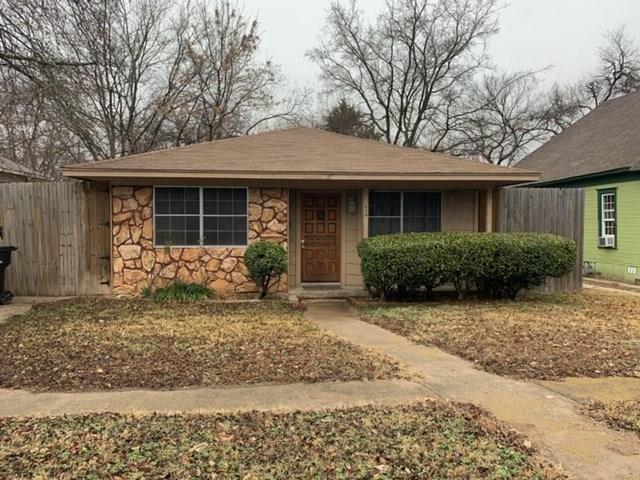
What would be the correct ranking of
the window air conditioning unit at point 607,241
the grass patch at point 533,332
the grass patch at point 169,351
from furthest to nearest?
the window air conditioning unit at point 607,241
the grass patch at point 533,332
the grass patch at point 169,351

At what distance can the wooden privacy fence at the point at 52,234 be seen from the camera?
9375 millimetres

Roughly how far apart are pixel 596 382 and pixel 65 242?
29.1 feet

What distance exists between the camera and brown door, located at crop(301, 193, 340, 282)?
10.7 metres

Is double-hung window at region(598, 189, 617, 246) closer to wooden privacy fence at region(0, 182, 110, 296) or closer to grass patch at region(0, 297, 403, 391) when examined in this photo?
grass patch at region(0, 297, 403, 391)

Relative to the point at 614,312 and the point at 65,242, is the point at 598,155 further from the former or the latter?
the point at 65,242

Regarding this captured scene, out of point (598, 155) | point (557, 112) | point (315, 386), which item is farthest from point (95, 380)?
point (557, 112)

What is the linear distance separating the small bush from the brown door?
2.22 meters

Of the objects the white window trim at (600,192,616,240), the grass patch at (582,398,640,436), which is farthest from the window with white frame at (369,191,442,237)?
the grass patch at (582,398,640,436)

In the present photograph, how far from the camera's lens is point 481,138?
2939 cm

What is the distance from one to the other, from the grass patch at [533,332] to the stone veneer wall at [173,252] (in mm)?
2689

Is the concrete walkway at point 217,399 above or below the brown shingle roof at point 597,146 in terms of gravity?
below

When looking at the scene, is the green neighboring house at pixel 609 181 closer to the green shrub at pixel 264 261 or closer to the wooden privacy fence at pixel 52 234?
the green shrub at pixel 264 261

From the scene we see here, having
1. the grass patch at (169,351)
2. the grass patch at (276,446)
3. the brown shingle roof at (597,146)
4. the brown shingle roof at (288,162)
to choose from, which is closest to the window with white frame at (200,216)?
the brown shingle roof at (288,162)

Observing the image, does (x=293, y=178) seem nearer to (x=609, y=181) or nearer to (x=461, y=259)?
(x=461, y=259)
